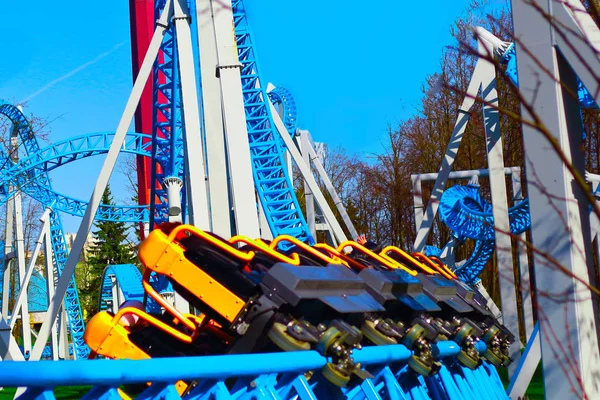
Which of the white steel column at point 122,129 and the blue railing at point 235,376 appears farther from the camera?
the white steel column at point 122,129

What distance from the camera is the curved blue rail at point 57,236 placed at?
53.0 feet

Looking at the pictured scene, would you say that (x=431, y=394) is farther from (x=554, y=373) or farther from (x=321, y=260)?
(x=554, y=373)

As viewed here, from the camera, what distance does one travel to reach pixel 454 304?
4402mm

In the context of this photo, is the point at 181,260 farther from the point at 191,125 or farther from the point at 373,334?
the point at 191,125

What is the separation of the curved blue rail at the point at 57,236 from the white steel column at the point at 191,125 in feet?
24.4

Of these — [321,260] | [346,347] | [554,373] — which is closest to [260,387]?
[346,347]

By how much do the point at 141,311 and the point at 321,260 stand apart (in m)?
0.90

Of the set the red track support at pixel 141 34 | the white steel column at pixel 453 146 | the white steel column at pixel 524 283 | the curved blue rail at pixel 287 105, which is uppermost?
the red track support at pixel 141 34

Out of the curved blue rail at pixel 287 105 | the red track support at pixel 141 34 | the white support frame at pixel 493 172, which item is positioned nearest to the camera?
the white support frame at pixel 493 172

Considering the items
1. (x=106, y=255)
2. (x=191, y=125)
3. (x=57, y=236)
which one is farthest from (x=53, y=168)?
(x=106, y=255)

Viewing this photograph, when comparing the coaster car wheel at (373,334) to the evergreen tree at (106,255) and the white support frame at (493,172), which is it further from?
the evergreen tree at (106,255)

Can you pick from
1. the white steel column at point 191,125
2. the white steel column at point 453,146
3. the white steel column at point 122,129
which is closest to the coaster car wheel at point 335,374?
the white steel column at point 191,125

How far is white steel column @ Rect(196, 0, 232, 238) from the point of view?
797 cm

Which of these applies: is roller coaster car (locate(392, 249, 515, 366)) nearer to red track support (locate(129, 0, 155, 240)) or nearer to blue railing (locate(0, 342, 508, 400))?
blue railing (locate(0, 342, 508, 400))
